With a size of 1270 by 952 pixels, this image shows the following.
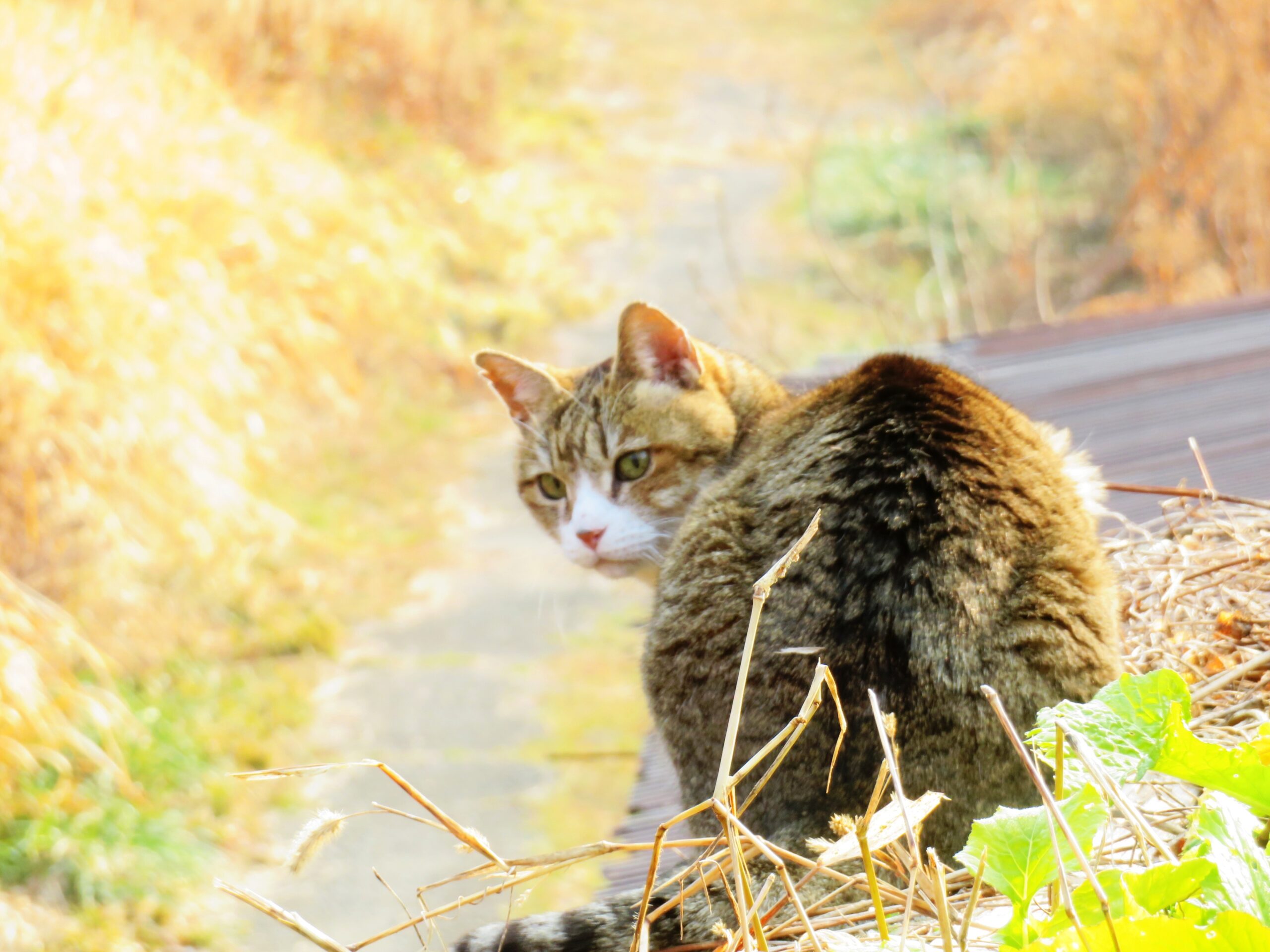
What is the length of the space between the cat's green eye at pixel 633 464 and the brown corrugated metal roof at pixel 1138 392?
20.3 inches

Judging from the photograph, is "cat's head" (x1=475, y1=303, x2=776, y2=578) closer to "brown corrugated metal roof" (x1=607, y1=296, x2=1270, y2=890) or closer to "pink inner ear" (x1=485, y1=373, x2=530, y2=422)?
"pink inner ear" (x1=485, y1=373, x2=530, y2=422)

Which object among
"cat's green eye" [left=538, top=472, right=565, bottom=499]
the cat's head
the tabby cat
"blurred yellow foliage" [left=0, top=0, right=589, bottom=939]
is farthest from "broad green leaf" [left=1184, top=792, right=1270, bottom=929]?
"blurred yellow foliage" [left=0, top=0, right=589, bottom=939]

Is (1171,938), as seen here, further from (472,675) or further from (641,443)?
(472,675)

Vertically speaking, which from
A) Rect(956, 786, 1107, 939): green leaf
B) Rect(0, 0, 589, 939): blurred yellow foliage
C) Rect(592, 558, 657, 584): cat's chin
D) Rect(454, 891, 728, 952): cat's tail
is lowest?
Rect(454, 891, 728, 952): cat's tail

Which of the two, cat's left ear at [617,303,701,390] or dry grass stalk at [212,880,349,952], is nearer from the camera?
dry grass stalk at [212,880,349,952]

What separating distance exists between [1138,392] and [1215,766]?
184 cm

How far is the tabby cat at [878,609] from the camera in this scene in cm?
116

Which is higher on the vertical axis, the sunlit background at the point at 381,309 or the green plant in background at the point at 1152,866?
the sunlit background at the point at 381,309

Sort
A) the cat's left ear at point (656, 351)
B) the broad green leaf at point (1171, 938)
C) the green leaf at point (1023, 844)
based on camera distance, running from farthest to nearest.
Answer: the cat's left ear at point (656, 351) → the green leaf at point (1023, 844) → the broad green leaf at point (1171, 938)

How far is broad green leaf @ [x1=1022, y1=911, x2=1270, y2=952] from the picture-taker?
62 centimetres

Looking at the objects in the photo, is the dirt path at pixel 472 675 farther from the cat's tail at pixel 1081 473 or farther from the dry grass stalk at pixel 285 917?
the dry grass stalk at pixel 285 917

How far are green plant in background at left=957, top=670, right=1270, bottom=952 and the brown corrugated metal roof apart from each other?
2.69 feet

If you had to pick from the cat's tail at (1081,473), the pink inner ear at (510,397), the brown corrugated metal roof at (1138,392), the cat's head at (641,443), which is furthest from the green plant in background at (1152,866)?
the pink inner ear at (510,397)

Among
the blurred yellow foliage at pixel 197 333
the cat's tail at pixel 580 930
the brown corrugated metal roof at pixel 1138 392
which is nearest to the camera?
the cat's tail at pixel 580 930
